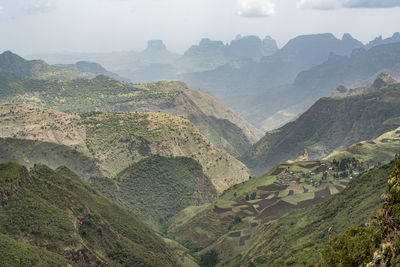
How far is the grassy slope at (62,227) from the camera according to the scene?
97.6 m

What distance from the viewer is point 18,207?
4053 inches

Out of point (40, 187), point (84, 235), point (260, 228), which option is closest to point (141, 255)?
point (84, 235)

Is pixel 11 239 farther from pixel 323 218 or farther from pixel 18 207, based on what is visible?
pixel 323 218

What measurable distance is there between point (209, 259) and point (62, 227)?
80.5m

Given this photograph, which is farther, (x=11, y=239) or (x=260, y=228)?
(x=260, y=228)

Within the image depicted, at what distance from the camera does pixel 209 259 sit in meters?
163

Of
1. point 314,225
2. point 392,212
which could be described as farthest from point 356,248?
point 314,225

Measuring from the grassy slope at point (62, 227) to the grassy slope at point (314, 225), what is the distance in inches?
1541

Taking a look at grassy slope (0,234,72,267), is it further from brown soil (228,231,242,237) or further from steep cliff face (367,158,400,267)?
brown soil (228,231,242,237)

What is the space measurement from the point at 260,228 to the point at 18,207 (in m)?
113

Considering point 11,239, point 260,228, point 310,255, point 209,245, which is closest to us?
point 11,239

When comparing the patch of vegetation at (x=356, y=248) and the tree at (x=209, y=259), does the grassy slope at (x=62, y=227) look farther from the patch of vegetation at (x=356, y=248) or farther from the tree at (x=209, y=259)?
the patch of vegetation at (x=356, y=248)

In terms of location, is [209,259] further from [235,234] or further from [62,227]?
[62,227]

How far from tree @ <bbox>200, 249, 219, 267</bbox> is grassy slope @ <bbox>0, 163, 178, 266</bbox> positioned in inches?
791
